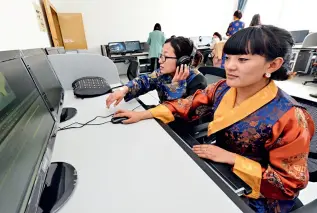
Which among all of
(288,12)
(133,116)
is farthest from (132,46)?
(288,12)

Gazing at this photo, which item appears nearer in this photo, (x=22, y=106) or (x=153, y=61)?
(x=22, y=106)

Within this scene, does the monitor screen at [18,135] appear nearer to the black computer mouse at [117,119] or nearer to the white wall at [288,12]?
the black computer mouse at [117,119]

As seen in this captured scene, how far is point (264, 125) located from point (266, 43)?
0.28 m

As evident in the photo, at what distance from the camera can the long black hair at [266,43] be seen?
59 cm

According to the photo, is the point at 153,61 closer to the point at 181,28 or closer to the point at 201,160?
the point at 181,28

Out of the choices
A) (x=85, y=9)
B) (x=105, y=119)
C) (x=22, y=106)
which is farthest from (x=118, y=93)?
(x=85, y=9)

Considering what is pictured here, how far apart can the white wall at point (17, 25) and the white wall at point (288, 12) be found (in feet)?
19.8

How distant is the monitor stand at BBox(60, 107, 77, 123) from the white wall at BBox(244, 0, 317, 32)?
618cm

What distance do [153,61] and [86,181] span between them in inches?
174

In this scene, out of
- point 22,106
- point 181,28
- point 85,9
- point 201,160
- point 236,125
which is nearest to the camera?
point 22,106

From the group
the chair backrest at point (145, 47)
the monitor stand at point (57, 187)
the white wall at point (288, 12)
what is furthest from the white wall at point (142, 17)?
the monitor stand at point (57, 187)

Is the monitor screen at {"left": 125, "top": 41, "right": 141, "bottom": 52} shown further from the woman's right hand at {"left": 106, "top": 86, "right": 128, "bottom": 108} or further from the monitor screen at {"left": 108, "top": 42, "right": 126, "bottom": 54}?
the woman's right hand at {"left": 106, "top": 86, "right": 128, "bottom": 108}

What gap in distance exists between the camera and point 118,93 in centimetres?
102

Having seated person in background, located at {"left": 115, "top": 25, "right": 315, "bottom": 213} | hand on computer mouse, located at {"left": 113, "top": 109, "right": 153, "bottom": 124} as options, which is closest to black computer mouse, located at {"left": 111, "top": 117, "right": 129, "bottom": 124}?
hand on computer mouse, located at {"left": 113, "top": 109, "right": 153, "bottom": 124}
